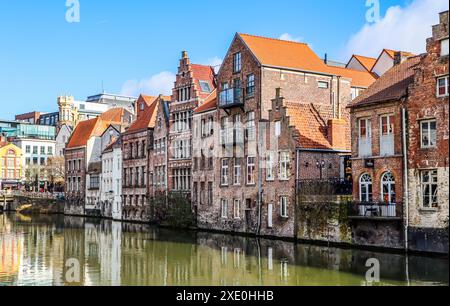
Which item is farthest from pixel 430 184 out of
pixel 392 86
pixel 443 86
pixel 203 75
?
pixel 203 75

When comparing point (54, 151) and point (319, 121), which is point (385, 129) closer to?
point (319, 121)

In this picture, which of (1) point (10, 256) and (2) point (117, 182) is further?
(2) point (117, 182)

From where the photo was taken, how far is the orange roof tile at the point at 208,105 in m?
48.3

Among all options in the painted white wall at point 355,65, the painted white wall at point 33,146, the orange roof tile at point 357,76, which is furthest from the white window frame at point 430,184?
the painted white wall at point 33,146

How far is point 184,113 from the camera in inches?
2125

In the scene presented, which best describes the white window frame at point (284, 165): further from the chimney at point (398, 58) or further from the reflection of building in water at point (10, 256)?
the reflection of building in water at point (10, 256)

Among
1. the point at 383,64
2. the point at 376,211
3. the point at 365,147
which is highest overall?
the point at 383,64

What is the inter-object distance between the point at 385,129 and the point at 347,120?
1206 cm

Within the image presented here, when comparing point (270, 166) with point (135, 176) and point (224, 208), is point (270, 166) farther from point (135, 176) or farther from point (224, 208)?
point (135, 176)

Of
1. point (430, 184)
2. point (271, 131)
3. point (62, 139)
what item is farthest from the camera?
point (62, 139)

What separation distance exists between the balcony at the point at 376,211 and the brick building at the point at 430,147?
0.72m

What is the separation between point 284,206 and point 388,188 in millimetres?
8876

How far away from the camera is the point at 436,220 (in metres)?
29.2

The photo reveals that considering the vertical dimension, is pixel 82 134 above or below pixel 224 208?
above
